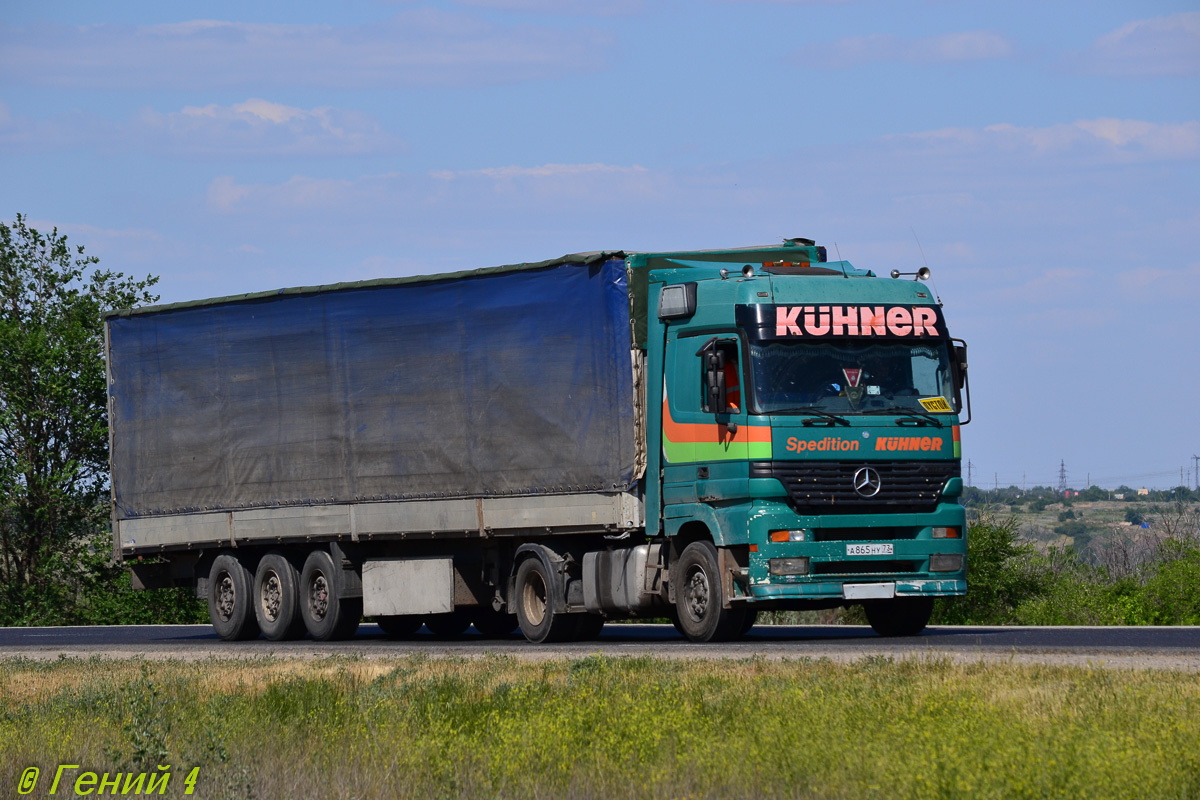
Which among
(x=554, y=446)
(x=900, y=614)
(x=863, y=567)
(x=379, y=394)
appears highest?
(x=379, y=394)

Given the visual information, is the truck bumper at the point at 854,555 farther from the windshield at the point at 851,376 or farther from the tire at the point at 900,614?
the windshield at the point at 851,376

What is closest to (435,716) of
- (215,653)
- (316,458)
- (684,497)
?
(684,497)

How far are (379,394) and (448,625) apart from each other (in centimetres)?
453

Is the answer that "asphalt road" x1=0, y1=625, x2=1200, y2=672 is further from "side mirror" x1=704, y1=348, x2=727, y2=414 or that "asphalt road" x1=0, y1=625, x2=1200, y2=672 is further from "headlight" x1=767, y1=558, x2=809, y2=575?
"side mirror" x1=704, y1=348, x2=727, y2=414

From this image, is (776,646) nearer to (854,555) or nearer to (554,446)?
(854,555)

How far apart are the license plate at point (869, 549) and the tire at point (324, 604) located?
758cm

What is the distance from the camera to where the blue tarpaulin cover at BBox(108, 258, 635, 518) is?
1973 cm

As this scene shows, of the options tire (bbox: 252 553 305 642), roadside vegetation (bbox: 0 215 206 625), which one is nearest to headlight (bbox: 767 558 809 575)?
tire (bbox: 252 553 305 642)

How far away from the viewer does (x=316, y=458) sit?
899 inches

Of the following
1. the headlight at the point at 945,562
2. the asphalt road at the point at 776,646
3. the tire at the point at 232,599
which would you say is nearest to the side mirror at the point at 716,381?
the asphalt road at the point at 776,646

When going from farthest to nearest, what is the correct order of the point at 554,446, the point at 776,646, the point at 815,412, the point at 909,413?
the point at 554,446 < the point at 909,413 < the point at 815,412 < the point at 776,646

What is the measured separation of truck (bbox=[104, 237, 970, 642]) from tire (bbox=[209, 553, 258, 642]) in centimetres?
3

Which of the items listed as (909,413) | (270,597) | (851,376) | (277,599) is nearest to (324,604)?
(277,599)

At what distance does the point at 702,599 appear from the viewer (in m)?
18.8
